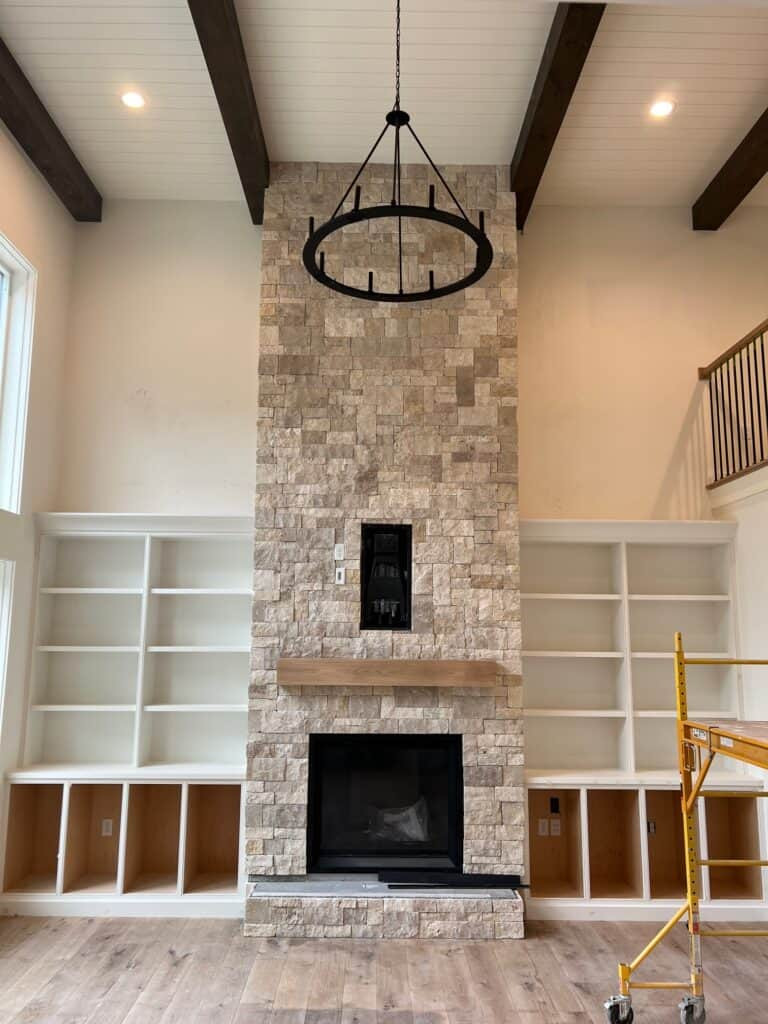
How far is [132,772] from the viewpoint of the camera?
464 cm

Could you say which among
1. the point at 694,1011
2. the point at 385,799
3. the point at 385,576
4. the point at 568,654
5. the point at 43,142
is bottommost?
the point at 694,1011

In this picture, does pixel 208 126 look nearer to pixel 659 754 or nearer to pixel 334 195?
pixel 334 195

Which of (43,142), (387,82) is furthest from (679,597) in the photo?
(43,142)

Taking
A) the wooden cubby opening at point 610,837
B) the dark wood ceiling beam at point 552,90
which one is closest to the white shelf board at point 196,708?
the wooden cubby opening at point 610,837

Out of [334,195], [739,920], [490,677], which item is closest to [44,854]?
[490,677]

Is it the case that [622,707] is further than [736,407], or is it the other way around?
[736,407]

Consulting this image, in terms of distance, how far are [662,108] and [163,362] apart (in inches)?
146

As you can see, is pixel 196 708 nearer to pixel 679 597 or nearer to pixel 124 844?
pixel 124 844

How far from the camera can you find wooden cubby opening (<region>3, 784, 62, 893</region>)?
466cm

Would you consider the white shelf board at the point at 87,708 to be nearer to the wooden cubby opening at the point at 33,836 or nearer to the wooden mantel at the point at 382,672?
the wooden cubby opening at the point at 33,836

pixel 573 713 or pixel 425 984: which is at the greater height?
pixel 573 713

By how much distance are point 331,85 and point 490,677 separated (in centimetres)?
365

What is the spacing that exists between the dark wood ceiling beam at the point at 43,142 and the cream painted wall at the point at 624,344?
3.19 meters

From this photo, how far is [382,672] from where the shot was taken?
4535 mm
